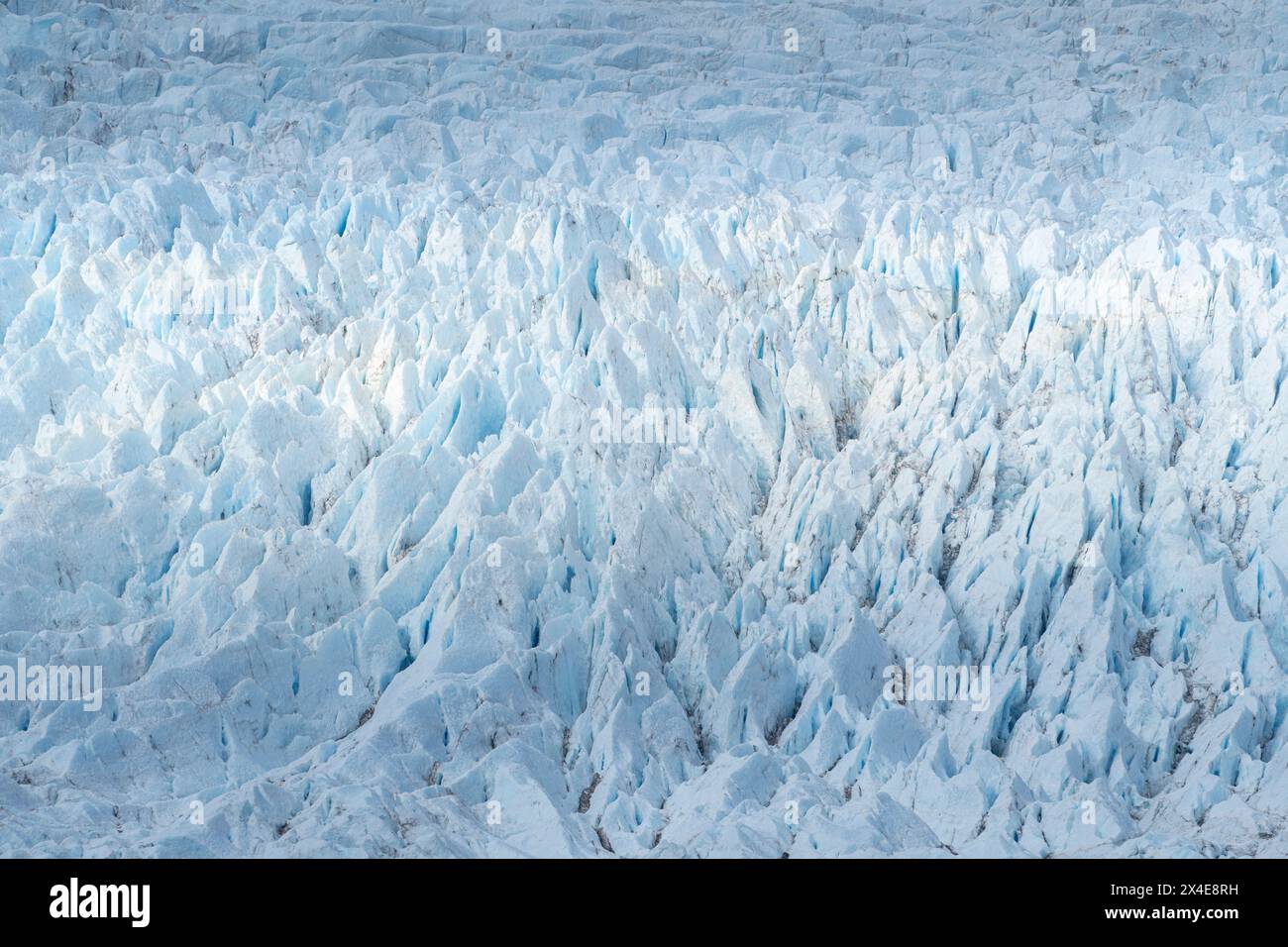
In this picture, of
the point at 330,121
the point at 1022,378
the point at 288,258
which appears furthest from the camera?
the point at 330,121

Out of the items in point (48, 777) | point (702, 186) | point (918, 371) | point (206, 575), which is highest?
point (702, 186)

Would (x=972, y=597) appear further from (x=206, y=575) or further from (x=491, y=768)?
(x=206, y=575)

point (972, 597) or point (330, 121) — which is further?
point (330, 121)

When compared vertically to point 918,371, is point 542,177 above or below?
above

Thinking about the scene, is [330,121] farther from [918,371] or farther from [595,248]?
[918,371]

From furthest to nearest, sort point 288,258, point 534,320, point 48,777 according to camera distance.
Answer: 1. point 288,258
2. point 534,320
3. point 48,777

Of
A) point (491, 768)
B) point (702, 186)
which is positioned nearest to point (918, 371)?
point (702, 186)

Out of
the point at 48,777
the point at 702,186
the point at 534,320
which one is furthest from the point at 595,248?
the point at 48,777
